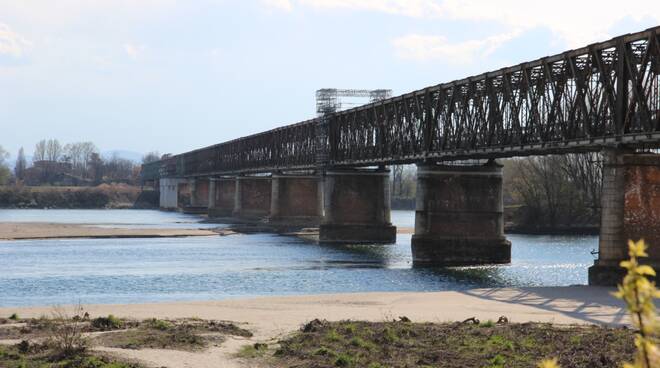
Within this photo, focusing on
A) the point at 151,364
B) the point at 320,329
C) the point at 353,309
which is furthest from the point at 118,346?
the point at 353,309

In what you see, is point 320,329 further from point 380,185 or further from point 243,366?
point 380,185

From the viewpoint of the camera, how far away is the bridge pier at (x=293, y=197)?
421ft

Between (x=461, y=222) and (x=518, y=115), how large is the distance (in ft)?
35.7

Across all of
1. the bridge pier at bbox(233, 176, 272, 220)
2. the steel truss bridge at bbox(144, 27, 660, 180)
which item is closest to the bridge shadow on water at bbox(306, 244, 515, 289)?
the steel truss bridge at bbox(144, 27, 660, 180)

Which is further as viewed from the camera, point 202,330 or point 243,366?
point 202,330

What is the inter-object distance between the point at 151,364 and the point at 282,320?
10379 mm

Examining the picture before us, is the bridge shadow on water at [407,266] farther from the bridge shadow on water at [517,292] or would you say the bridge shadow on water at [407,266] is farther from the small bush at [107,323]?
the small bush at [107,323]

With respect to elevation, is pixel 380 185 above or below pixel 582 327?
above

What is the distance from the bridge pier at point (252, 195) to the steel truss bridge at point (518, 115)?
48.0 m

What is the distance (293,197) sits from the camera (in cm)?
12900

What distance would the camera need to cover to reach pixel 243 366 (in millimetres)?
23781

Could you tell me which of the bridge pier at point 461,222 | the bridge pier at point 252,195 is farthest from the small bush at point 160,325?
the bridge pier at point 252,195

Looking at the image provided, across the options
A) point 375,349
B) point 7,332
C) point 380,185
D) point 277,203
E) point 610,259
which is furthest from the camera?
point 277,203

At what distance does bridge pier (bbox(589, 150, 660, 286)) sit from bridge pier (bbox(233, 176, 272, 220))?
116595 millimetres
